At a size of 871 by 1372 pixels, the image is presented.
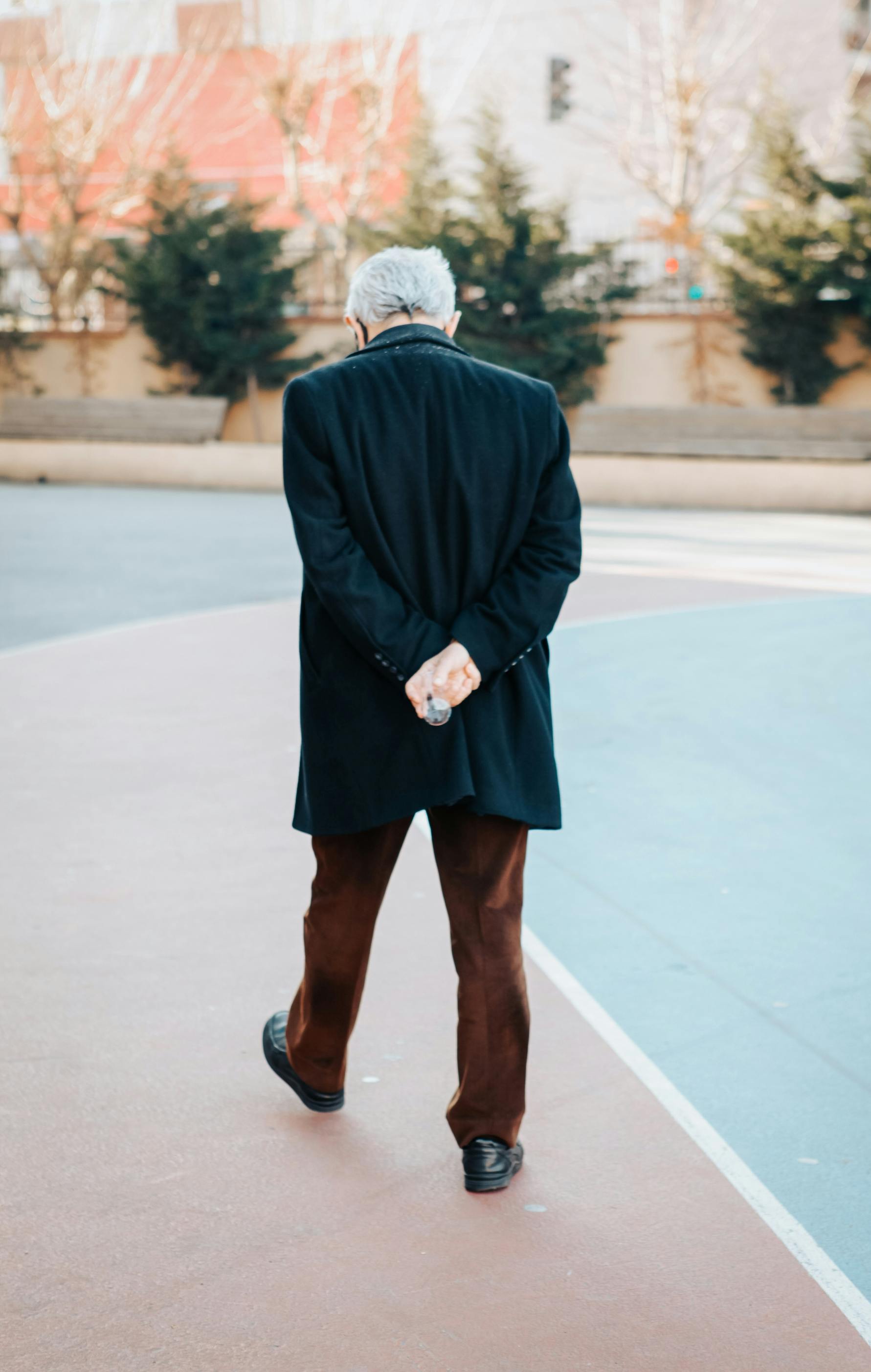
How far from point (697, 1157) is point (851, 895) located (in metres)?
2.00

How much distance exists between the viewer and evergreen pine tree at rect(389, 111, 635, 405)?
23.4 meters

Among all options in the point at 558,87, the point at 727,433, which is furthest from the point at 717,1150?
the point at 558,87

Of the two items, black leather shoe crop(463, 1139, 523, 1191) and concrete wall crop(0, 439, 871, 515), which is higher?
black leather shoe crop(463, 1139, 523, 1191)

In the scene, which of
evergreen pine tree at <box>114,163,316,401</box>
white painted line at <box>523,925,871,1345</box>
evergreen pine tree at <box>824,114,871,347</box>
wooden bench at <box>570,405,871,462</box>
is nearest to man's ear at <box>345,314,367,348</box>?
white painted line at <box>523,925,871,1345</box>

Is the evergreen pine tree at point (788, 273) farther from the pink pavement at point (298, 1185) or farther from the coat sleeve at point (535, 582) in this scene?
the coat sleeve at point (535, 582)

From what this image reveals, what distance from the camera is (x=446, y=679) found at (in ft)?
9.61

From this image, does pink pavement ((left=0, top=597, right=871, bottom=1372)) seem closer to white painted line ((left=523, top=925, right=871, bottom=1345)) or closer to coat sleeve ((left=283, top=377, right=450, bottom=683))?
white painted line ((left=523, top=925, right=871, bottom=1345))

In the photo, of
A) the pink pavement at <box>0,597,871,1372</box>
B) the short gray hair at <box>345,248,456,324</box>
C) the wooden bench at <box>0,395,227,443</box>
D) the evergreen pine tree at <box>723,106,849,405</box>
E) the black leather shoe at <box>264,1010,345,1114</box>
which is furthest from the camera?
the wooden bench at <box>0,395,227,443</box>

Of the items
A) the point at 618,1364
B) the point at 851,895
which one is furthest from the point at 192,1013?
the point at 851,895

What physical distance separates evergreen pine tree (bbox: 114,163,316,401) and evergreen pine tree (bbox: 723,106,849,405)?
7.43 metres

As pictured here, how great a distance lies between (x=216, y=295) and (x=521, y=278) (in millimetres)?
5245

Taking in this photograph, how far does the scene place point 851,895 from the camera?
5.16 meters

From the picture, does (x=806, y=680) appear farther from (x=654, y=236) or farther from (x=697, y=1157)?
(x=654, y=236)

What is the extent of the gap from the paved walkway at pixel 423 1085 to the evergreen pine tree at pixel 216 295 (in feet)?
61.2
